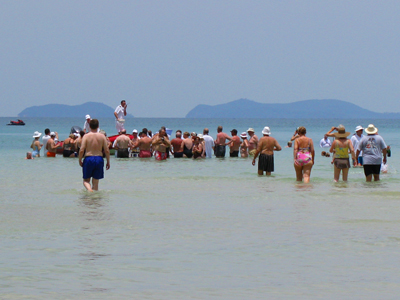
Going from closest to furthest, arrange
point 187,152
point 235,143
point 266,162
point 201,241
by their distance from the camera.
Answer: point 201,241
point 266,162
point 187,152
point 235,143

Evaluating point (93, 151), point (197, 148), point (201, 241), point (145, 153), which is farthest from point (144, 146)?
point (201, 241)

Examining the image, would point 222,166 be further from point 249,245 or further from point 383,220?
point 249,245

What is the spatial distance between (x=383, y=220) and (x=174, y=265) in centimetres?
440

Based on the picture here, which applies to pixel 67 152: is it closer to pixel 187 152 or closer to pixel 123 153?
pixel 123 153

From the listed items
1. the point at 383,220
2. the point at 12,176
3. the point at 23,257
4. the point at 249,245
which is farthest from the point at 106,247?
the point at 12,176

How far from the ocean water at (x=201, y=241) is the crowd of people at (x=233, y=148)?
19.9 inches

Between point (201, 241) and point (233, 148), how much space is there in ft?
63.2

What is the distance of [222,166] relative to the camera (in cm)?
2359

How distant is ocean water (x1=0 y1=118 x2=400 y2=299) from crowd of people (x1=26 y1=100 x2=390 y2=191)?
1.66 ft

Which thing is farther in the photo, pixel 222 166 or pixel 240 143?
pixel 240 143

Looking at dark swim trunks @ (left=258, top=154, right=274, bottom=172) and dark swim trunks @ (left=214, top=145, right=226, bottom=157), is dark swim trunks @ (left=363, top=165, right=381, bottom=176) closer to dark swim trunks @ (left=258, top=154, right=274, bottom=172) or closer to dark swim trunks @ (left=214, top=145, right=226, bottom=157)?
dark swim trunks @ (left=258, top=154, right=274, bottom=172)

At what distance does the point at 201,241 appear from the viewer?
8.99 metres

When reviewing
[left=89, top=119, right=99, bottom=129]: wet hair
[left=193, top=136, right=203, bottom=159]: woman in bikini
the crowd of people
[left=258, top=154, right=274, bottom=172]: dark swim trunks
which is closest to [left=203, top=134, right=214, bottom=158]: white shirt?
the crowd of people

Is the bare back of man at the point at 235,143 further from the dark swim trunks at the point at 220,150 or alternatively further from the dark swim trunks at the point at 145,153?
the dark swim trunks at the point at 145,153
